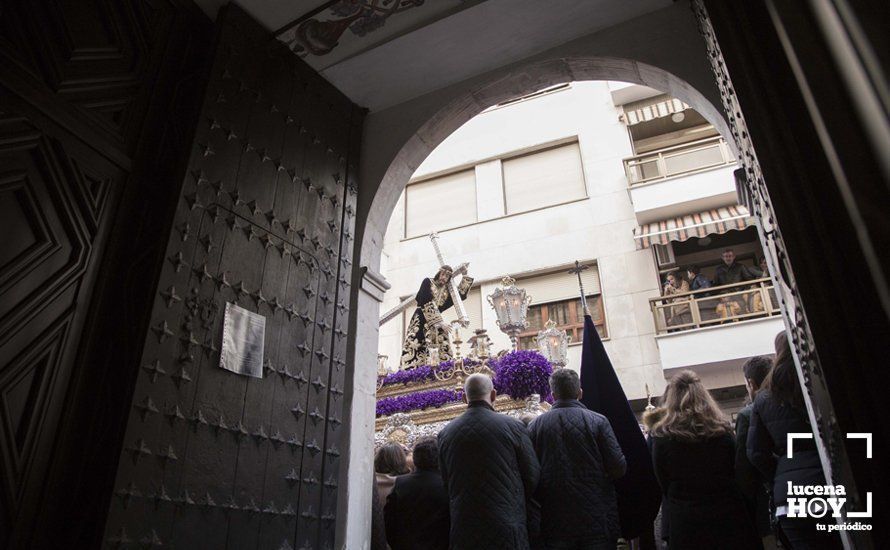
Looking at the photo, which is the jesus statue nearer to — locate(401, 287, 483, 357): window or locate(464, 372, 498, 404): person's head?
locate(401, 287, 483, 357): window

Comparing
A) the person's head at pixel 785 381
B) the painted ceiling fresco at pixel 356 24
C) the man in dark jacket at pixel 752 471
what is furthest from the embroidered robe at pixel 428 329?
the person's head at pixel 785 381

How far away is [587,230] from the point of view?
14.4m

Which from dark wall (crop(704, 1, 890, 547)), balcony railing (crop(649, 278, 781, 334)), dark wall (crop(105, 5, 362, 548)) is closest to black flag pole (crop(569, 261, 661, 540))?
dark wall (crop(105, 5, 362, 548))

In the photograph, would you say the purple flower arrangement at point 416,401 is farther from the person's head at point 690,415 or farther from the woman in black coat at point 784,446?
the woman in black coat at point 784,446

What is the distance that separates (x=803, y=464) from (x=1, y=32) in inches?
149

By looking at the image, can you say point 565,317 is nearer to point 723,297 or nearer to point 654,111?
point 723,297

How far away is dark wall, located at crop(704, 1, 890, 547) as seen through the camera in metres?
0.77

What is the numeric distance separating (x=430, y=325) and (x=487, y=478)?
599cm

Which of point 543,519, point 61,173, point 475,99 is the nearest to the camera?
point 61,173

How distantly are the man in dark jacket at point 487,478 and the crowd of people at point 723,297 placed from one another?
375 inches

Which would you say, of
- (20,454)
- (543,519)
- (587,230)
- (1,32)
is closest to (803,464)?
(543,519)

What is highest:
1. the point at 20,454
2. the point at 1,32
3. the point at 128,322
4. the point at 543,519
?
the point at 1,32

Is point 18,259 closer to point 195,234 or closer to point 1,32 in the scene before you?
point 195,234

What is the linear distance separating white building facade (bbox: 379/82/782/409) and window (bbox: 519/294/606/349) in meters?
0.03
